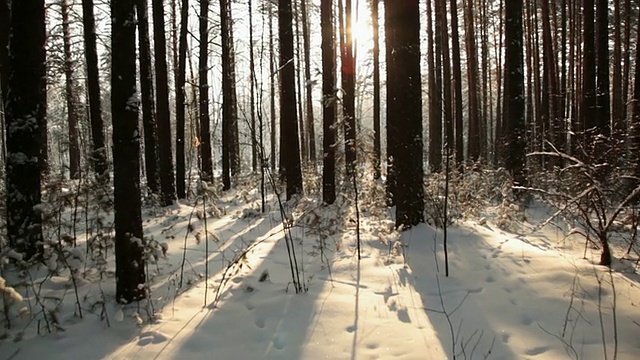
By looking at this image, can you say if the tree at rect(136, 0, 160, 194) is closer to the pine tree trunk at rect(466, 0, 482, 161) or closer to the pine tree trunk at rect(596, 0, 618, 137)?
the pine tree trunk at rect(596, 0, 618, 137)

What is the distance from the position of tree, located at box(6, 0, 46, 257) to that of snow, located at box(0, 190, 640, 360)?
78 centimetres

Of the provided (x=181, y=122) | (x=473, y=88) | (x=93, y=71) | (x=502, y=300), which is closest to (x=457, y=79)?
(x=473, y=88)

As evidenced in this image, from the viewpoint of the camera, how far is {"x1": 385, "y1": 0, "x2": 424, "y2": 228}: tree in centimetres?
590

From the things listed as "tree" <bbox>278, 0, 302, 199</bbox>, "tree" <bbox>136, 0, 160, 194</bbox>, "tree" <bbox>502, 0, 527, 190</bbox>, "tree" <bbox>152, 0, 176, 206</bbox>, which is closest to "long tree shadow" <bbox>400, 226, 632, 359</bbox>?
"tree" <bbox>502, 0, 527, 190</bbox>

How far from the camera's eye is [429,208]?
6457mm

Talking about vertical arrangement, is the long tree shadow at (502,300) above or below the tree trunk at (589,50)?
below

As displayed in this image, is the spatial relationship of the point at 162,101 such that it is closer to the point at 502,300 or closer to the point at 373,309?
the point at 373,309

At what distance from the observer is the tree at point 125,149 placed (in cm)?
359

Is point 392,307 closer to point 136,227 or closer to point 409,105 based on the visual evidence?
point 136,227

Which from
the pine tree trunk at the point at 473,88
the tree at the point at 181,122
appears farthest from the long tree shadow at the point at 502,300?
the pine tree trunk at the point at 473,88

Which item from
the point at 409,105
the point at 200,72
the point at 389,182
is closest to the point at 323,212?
the point at 389,182

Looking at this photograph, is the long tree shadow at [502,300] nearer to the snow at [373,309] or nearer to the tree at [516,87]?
the snow at [373,309]

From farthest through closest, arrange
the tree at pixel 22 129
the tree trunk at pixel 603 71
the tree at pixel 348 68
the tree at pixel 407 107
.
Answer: the tree at pixel 348 68 → the tree trunk at pixel 603 71 → the tree at pixel 407 107 → the tree at pixel 22 129

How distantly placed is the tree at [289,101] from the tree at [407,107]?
3.90 m
